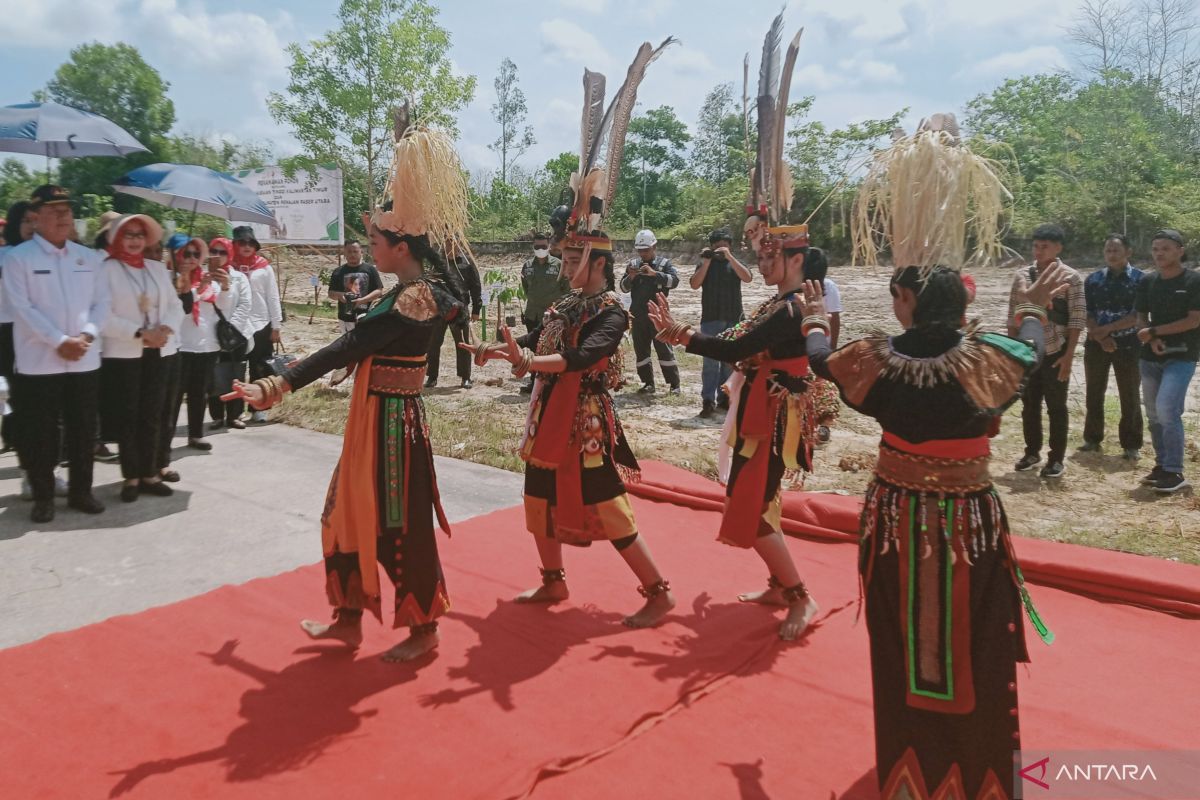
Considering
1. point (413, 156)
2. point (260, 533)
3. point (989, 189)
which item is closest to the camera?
point (989, 189)

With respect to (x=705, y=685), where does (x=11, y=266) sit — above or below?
above

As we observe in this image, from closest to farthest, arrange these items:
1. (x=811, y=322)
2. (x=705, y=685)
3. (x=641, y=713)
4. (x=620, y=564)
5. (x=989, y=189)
Result: (x=989, y=189), (x=811, y=322), (x=641, y=713), (x=705, y=685), (x=620, y=564)

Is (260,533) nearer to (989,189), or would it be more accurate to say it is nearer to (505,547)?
(505,547)

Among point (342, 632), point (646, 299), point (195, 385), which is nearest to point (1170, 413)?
point (646, 299)

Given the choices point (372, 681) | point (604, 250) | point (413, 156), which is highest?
point (413, 156)

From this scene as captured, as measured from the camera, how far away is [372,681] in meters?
3.03

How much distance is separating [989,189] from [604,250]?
165cm

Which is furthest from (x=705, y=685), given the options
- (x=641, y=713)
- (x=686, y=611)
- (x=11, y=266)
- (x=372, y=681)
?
(x=11, y=266)

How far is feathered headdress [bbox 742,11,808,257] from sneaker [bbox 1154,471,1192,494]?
3.80 meters

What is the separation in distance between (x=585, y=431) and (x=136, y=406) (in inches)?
135

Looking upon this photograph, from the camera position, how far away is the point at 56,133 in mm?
5754

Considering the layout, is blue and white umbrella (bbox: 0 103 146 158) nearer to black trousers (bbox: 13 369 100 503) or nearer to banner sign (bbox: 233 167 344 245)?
black trousers (bbox: 13 369 100 503)

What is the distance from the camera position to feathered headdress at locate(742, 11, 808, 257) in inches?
139

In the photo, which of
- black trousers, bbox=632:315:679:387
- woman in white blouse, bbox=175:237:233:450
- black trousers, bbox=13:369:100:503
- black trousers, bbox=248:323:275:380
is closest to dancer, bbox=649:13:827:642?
black trousers, bbox=13:369:100:503
